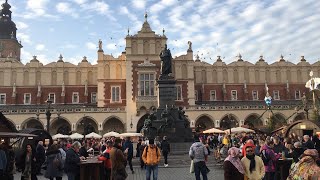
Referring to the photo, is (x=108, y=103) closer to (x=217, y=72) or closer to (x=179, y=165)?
(x=217, y=72)

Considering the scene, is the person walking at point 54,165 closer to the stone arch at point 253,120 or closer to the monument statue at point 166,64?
the monument statue at point 166,64

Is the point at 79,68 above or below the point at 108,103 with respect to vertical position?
above

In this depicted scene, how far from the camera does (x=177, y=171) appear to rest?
1541 cm

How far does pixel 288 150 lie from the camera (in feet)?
35.0

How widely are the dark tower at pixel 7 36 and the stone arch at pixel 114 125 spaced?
112ft

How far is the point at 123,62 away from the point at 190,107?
1139 centimetres

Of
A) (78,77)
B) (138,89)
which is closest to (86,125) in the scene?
(138,89)

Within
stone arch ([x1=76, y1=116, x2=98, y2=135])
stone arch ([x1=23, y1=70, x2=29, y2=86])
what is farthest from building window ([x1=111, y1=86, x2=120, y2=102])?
stone arch ([x1=23, y1=70, x2=29, y2=86])

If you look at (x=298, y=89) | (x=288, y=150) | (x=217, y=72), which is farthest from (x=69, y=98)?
(x=288, y=150)

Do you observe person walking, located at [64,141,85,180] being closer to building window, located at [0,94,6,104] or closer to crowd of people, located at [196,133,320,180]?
crowd of people, located at [196,133,320,180]

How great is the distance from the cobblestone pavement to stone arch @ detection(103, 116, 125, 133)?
2754cm

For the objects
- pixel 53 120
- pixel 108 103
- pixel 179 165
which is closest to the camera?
pixel 179 165

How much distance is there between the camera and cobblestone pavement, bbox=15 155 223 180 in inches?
542

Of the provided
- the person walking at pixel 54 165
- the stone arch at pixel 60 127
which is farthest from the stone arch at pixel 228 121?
the person walking at pixel 54 165
